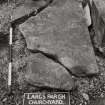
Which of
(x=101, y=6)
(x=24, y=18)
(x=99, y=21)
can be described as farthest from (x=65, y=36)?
(x=24, y=18)

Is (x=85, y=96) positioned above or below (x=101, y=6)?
below

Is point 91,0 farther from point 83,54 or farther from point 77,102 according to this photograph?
point 77,102

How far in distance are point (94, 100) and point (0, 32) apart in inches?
81.1

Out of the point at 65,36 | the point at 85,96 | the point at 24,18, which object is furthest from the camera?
the point at 24,18

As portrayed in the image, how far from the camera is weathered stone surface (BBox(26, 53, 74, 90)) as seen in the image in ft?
10.2

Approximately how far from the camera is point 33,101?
3102 millimetres

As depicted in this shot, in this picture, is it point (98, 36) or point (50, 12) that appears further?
point (50, 12)

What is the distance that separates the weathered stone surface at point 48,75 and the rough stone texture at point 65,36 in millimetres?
164

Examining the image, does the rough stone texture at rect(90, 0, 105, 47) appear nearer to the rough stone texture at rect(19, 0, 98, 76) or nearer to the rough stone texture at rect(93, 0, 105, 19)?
the rough stone texture at rect(93, 0, 105, 19)

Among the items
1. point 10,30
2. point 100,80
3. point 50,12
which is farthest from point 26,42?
point 100,80

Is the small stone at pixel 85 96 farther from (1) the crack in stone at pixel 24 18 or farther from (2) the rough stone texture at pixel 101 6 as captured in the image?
(1) the crack in stone at pixel 24 18

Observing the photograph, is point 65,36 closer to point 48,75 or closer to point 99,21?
point 99,21

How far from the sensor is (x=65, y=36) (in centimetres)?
365

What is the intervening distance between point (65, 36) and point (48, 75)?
817mm
